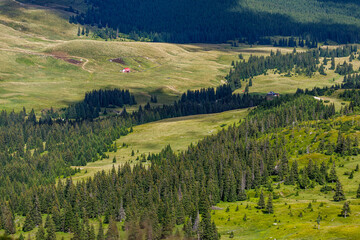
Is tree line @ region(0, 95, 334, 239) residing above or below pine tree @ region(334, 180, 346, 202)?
below

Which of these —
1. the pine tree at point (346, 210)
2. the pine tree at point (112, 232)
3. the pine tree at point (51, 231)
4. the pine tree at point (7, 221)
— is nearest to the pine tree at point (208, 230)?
the pine tree at point (112, 232)

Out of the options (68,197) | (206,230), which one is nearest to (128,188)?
(68,197)

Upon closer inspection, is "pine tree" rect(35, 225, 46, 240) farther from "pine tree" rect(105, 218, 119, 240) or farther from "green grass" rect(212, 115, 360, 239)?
"green grass" rect(212, 115, 360, 239)

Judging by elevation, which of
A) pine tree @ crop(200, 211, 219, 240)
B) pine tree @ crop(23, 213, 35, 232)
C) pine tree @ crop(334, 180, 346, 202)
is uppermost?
pine tree @ crop(334, 180, 346, 202)

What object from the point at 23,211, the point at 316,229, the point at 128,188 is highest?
the point at 316,229

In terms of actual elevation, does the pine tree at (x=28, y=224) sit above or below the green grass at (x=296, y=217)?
below

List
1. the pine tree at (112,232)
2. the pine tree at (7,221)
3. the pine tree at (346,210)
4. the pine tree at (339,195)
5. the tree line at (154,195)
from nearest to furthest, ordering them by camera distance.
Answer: the pine tree at (346,210)
the pine tree at (112,232)
the tree line at (154,195)
the pine tree at (339,195)
the pine tree at (7,221)

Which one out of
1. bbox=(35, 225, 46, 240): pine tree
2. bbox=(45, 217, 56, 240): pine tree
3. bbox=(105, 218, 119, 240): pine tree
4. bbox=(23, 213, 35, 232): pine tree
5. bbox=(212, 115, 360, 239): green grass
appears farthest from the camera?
bbox=(23, 213, 35, 232): pine tree

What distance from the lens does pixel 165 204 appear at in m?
152

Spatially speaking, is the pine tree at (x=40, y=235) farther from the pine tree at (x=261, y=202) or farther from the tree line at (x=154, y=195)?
the pine tree at (x=261, y=202)

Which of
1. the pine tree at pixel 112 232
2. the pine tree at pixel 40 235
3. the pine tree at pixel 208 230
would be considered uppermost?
the pine tree at pixel 208 230

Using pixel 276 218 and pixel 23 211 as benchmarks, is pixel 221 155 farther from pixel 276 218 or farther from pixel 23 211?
pixel 23 211

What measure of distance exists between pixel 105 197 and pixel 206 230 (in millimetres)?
55829

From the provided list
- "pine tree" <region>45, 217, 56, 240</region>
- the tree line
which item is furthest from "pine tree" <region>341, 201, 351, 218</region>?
"pine tree" <region>45, 217, 56, 240</region>
